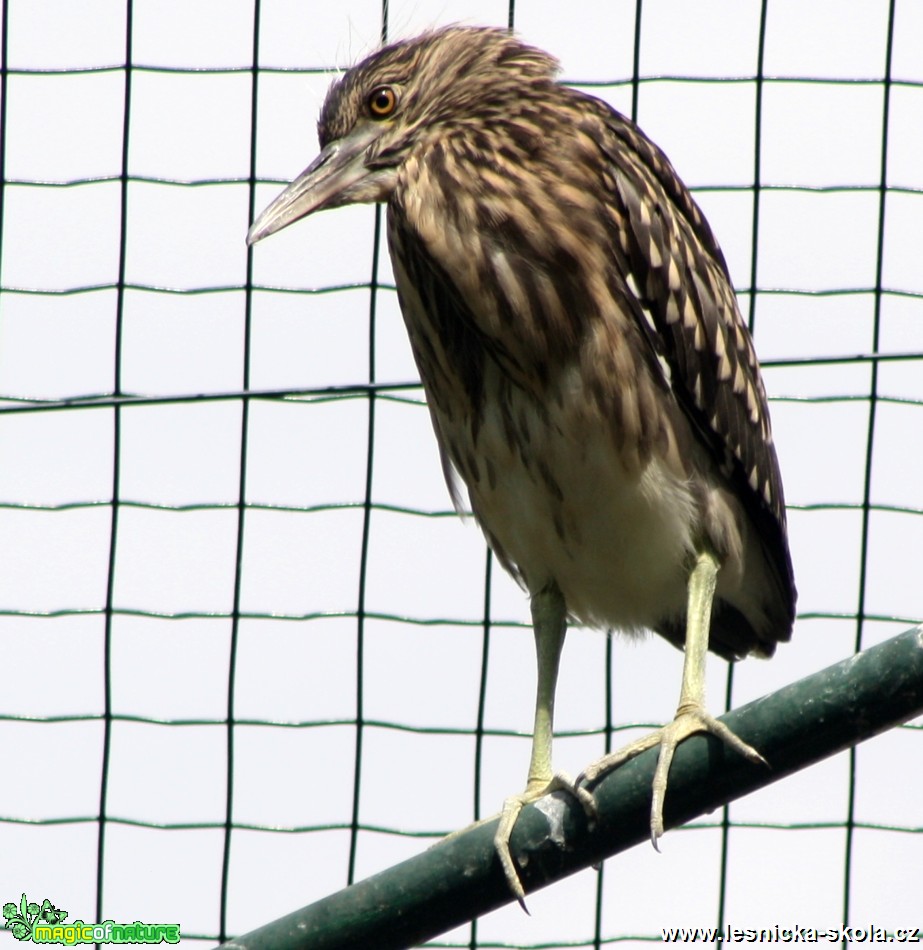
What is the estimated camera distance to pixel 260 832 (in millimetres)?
4605

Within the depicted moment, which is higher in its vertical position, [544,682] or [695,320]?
[695,320]

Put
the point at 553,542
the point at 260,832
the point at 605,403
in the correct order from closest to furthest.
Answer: the point at 605,403, the point at 553,542, the point at 260,832

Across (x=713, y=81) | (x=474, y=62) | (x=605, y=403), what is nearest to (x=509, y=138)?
(x=474, y=62)

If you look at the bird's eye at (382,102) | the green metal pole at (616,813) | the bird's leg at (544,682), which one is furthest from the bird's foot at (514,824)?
the bird's eye at (382,102)

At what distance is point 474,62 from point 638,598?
1.09 meters

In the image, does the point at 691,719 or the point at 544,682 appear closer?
the point at 691,719

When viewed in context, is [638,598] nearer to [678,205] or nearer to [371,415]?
[678,205]

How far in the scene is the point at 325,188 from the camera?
326 centimetres

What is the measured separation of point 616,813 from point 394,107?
1.55m

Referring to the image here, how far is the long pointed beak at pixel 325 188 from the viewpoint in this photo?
324 cm

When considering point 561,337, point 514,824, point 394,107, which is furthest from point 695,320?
point 514,824

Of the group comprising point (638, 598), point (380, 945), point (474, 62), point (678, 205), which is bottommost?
point (380, 945)

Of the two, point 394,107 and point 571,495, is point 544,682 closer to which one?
point 571,495

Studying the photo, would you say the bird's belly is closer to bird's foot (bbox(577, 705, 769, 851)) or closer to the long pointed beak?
bird's foot (bbox(577, 705, 769, 851))
